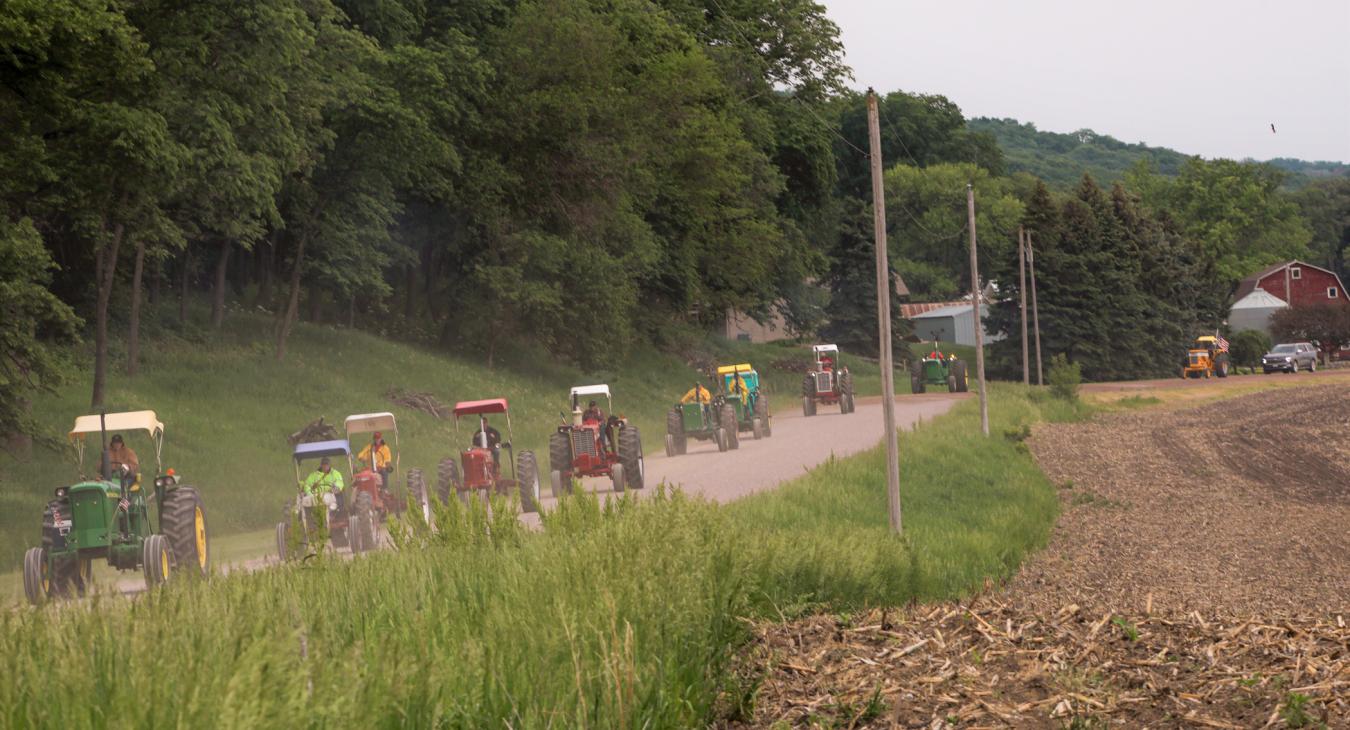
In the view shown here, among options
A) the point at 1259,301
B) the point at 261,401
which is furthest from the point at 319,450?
the point at 1259,301

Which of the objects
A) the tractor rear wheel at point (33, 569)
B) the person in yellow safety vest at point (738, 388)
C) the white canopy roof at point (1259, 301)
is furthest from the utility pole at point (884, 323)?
the white canopy roof at point (1259, 301)

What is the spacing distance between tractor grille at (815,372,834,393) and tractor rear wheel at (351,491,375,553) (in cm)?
3051

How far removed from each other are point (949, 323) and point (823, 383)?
63.3 m

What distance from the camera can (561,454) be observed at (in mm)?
26016

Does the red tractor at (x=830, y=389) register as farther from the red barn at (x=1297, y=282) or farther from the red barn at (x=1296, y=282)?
the red barn at (x=1297, y=282)

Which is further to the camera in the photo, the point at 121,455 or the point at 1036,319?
the point at 1036,319

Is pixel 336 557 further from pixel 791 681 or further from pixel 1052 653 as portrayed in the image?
pixel 1052 653

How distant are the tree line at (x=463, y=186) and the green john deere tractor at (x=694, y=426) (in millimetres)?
10562

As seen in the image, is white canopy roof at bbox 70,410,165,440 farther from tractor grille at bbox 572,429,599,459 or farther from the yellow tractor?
the yellow tractor

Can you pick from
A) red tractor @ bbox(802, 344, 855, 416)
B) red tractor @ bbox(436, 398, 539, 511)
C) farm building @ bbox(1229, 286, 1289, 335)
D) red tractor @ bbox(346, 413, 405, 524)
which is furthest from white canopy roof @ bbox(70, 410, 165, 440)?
farm building @ bbox(1229, 286, 1289, 335)

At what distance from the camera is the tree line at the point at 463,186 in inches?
1021

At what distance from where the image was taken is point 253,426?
3170 cm

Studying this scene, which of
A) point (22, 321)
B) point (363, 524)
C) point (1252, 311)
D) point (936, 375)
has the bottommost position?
point (363, 524)

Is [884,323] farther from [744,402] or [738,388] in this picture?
[738,388]
